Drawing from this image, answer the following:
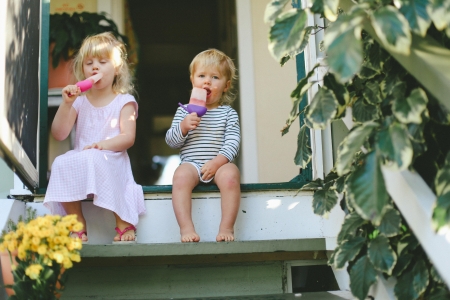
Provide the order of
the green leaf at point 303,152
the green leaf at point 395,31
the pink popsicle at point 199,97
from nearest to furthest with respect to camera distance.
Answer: the green leaf at point 395,31
the green leaf at point 303,152
the pink popsicle at point 199,97

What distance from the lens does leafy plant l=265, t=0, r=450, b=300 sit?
1.12 m

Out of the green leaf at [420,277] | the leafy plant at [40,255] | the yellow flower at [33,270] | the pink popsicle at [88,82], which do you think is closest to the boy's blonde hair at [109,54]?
the pink popsicle at [88,82]

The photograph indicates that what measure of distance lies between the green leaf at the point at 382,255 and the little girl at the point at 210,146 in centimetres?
69

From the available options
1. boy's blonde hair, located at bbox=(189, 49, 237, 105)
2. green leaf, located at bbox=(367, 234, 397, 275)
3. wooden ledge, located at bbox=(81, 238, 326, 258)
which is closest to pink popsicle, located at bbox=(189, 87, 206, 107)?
boy's blonde hair, located at bbox=(189, 49, 237, 105)

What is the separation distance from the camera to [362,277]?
142 centimetres

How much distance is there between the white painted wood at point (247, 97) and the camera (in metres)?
3.49

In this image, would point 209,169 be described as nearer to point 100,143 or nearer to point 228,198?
point 228,198

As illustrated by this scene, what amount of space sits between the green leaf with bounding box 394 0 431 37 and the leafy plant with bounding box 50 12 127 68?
2287 millimetres

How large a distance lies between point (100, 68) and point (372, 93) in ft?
4.15

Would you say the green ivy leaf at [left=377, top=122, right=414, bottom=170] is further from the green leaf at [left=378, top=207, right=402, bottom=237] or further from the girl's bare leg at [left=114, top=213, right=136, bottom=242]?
the girl's bare leg at [left=114, top=213, right=136, bottom=242]

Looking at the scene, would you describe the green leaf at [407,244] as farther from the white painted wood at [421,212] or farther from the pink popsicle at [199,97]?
the pink popsicle at [199,97]

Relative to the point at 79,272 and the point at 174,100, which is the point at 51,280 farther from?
the point at 174,100

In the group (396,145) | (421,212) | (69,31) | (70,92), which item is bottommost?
(421,212)

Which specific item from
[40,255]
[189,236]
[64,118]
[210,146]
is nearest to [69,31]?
[64,118]
